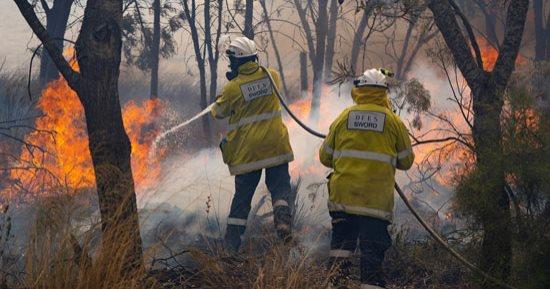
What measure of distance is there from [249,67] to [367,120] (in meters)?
1.77

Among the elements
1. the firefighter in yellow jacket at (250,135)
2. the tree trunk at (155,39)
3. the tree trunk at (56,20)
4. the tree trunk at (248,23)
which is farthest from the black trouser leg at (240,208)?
the tree trunk at (155,39)

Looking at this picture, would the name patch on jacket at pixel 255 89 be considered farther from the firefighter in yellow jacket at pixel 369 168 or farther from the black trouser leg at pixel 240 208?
the firefighter in yellow jacket at pixel 369 168

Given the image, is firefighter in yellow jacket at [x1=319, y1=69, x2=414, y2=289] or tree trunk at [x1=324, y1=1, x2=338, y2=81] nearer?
firefighter in yellow jacket at [x1=319, y1=69, x2=414, y2=289]

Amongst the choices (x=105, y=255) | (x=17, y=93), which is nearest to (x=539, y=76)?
(x=105, y=255)

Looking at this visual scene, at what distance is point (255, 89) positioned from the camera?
7.47 meters

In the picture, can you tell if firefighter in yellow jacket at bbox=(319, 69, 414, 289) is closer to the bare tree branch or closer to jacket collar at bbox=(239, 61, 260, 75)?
jacket collar at bbox=(239, 61, 260, 75)

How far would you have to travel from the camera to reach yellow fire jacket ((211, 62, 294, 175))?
24.6 feet

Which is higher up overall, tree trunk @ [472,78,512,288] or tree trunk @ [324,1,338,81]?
tree trunk @ [324,1,338,81]

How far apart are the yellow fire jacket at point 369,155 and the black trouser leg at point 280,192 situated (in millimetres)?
1353

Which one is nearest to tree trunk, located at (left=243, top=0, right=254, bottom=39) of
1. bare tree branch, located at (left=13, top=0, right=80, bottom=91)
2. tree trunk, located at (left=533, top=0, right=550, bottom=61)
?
tree trunk, located at (left=533, top=0, right=550, bottom=61)

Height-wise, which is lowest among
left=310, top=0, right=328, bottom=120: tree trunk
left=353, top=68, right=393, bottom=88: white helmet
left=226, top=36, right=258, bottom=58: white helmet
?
left=353, top=68, right=393, bottom=88: white helmet

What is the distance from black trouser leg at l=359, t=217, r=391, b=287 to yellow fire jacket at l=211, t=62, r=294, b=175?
1.70 m

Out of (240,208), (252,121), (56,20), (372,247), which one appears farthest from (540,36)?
(372,247)

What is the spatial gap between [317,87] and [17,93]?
347 inches
